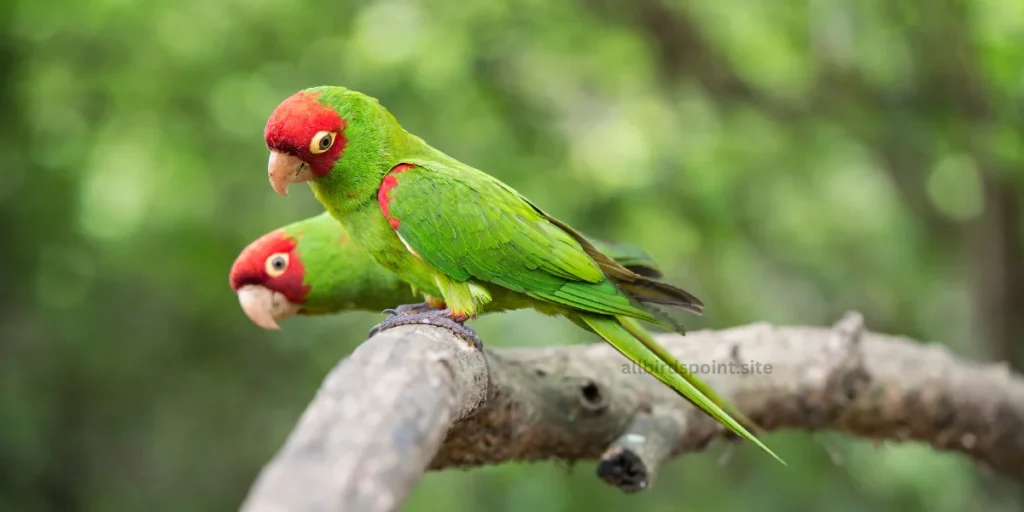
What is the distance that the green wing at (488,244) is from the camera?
2.26m

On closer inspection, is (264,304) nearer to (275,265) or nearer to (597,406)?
(275,265)

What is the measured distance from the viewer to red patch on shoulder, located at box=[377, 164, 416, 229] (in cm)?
228


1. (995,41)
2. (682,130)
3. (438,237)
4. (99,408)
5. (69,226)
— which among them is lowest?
(99,408)

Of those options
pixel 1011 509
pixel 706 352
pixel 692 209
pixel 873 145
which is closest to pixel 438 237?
pixel 706 352

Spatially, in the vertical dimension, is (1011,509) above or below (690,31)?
below

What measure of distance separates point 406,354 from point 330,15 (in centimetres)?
381

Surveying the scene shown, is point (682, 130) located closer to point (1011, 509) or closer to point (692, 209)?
point (692, 209)

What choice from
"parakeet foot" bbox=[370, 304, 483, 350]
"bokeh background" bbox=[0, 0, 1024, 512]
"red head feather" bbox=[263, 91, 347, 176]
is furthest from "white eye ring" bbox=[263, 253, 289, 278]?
"bokeh background" bbox=[0, 0, 1024, 512]

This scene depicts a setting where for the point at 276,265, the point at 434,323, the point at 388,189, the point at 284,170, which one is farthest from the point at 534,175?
the point at 434,323

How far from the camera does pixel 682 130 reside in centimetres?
530

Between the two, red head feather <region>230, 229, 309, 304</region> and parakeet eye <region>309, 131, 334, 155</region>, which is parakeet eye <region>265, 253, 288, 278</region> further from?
parakeet eye <region>309, 131, 334, 155</region>

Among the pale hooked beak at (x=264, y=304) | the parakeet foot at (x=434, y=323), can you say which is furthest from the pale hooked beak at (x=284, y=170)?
the pale hooked beak at (x=264, y=304)

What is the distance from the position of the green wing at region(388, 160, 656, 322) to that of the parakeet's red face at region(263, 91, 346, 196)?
0.19 metres

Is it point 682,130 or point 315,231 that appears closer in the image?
point 315,231
